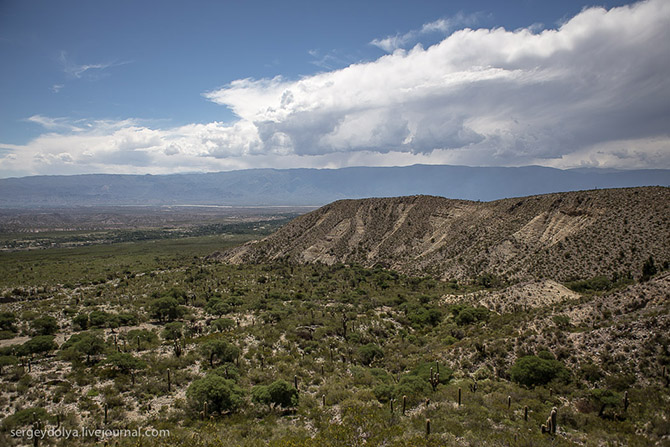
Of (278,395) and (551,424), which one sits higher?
(551,424)

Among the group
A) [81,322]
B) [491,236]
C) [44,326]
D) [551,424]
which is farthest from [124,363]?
[491,236]

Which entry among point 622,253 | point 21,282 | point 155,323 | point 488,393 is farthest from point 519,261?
point 21,282

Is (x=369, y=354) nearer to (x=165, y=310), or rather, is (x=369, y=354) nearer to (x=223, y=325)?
(x=223, y=325)

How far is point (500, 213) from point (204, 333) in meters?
57.9

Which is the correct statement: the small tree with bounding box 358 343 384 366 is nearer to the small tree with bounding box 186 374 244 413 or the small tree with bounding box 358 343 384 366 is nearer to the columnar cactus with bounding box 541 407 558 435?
the small tree with bounding box 186 374 244 413

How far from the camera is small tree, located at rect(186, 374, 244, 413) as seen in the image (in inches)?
720

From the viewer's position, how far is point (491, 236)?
60.7 m

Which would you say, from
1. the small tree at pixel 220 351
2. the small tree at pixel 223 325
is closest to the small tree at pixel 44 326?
the small tree at pixel 223 325

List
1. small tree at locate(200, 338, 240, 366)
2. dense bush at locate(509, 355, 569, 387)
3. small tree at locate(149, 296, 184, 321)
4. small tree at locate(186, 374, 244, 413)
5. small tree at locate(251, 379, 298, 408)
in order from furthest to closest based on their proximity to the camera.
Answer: small tree at locate(149, 296, 184, 321) < small tree at locate(200, 338, 240, 366) < dense bush at locate(509, 355, 569, 387) < small tree at locate(251, 379, 298, 408) < small tree at locate(186, 374, 244, 413)

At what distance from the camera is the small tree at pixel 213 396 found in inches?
720

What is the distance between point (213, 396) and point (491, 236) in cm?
5539

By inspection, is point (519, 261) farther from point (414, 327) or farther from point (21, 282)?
point (21, 282)

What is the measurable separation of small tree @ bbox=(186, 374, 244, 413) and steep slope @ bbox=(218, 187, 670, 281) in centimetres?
4358

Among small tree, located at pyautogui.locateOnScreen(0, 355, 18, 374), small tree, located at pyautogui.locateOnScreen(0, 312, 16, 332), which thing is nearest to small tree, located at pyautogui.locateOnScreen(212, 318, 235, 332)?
small tree, located at pyautogui.locateOnScreen(0, 355, 18, 374)
